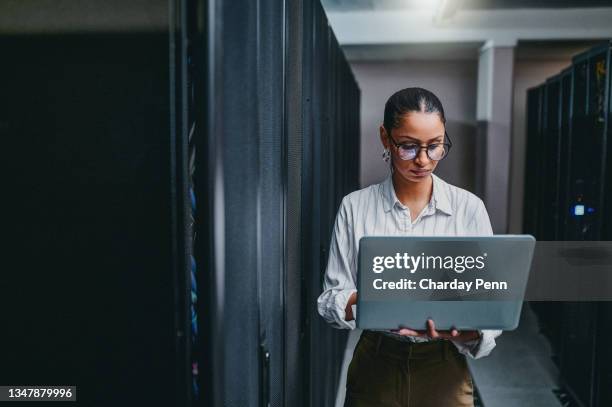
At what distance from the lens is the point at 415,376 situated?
116cm

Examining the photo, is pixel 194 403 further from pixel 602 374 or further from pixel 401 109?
pixel 602 374

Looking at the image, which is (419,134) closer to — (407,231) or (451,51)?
(407,231)

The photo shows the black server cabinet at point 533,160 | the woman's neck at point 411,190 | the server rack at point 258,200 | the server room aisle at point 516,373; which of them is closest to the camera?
the server rack at point 258,200

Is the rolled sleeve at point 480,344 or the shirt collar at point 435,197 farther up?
the shirt collar at point 435,197

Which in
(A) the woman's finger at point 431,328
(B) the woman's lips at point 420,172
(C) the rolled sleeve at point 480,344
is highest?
(B) the woman's lips at point 420,172

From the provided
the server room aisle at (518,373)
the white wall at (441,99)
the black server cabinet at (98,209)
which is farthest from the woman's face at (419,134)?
the white wall at (441,99)

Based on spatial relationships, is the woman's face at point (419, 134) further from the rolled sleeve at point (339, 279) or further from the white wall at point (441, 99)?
the white wall at point (441, 99)

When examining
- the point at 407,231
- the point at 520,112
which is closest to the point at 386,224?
the point at 407,231

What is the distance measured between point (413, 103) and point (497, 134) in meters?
4.39

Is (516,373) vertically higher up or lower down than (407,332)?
lower down

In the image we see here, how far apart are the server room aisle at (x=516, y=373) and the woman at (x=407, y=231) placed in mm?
1595

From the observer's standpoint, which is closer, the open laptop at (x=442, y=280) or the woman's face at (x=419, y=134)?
the open laptop at (x=442, y=280)

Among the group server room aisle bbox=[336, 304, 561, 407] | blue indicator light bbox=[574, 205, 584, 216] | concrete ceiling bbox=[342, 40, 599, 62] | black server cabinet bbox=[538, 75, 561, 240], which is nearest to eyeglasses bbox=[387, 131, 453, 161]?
blue indicator light bbox=[574, 205, 584, 216]

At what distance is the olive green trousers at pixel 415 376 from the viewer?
1158 millimetres
